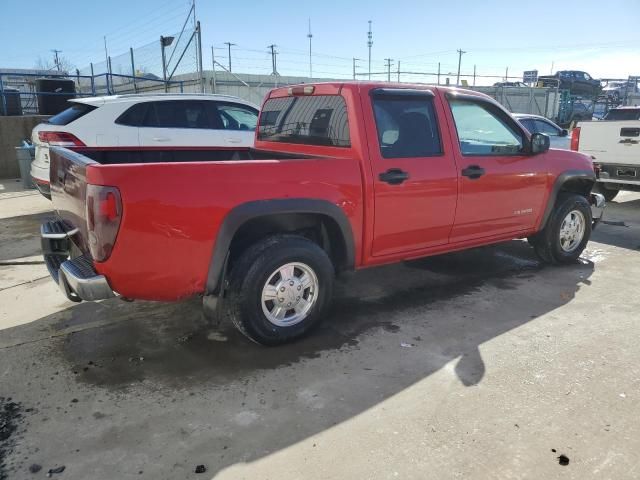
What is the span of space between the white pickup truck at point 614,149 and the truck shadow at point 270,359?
441 centimetres

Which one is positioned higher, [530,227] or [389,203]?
[389,203]

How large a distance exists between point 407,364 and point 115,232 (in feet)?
6.71

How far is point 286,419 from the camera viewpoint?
9.36ft

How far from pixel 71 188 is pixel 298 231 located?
5.32 ft

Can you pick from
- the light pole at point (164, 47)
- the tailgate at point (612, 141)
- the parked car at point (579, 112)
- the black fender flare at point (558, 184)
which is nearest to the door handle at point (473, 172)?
the black fender flare at point (558, 184)

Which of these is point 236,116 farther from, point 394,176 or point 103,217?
point 103,217

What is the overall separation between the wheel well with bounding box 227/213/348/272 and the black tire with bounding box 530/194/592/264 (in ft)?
9.00

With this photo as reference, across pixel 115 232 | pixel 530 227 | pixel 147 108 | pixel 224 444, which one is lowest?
pixel 224 444

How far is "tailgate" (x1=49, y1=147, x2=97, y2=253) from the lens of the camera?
3191 millimetres

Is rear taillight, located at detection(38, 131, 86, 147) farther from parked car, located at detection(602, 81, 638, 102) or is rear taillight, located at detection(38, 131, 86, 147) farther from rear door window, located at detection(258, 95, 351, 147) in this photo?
parked car, located at detection(602, 81, 638, 102)

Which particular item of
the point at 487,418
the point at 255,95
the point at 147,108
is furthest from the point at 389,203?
the point at 255,95

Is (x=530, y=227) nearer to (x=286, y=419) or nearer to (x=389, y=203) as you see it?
(x=389, y=203)

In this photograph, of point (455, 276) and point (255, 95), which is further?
point (255, 95)

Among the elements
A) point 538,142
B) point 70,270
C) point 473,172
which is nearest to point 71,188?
point 70,270
